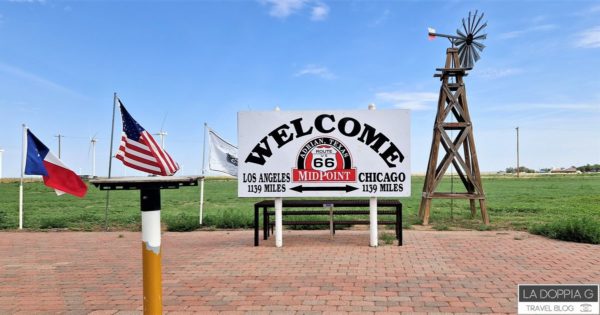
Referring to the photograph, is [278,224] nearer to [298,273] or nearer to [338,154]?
[338,154]

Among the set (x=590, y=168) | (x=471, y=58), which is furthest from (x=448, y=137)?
(x=590, y=168)

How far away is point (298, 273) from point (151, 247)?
3.47 metres

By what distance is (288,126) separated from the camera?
9.52 m

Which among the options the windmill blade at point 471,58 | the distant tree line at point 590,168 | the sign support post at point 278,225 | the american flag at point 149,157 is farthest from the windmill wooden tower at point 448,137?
the distant tree line at point 590,168

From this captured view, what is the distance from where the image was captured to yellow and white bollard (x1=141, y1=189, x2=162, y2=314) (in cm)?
375

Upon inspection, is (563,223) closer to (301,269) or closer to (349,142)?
(349,142)

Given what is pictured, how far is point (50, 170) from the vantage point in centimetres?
1093

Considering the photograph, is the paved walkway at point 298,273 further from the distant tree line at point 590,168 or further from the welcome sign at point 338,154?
the distant tree line at point 590,168

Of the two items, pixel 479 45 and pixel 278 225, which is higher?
pixel 479 45

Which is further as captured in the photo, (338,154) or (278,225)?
(278,225)

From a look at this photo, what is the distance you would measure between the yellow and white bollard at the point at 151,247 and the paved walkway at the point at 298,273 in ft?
4.93

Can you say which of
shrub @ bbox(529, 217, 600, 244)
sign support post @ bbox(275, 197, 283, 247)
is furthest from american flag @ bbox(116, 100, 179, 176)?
shrub @ bbox(529, 217, 600, 244)

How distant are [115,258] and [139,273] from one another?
159cm

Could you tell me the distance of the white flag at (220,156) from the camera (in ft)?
41.4
